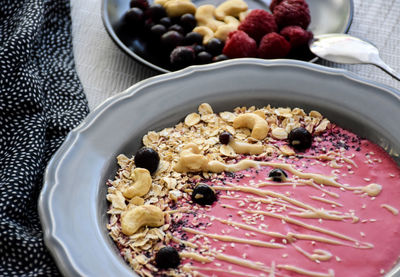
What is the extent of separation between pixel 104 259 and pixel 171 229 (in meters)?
0.14

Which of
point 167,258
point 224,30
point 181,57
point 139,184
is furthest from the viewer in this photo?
point 224,30

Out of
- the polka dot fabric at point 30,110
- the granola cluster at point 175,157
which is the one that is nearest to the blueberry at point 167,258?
the granola cluster at point 175,157

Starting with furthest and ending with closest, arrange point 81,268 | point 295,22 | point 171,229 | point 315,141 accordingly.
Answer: point 295,22, point 315,141, point 171,229, point 81,268

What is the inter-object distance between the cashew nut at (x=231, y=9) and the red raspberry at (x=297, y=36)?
19 cm

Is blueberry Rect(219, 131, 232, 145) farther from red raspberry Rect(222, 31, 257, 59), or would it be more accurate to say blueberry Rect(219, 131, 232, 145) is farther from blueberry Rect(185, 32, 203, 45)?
blueberry Rect(185, 32, 203, 45)

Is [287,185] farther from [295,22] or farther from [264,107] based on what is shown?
[295,22]

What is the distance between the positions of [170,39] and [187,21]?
12cm

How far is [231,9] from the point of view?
5.15 ft

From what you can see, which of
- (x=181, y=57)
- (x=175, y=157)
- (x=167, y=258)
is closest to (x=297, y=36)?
(x=181, y=57)

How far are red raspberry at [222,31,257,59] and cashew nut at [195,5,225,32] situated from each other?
5.9 inches

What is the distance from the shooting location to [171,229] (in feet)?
3.24

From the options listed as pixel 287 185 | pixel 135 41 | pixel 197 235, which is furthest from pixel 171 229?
pixel 135 41

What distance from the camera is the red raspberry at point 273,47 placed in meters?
1.38

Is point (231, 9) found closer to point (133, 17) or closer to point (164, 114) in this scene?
point (133, 17)
